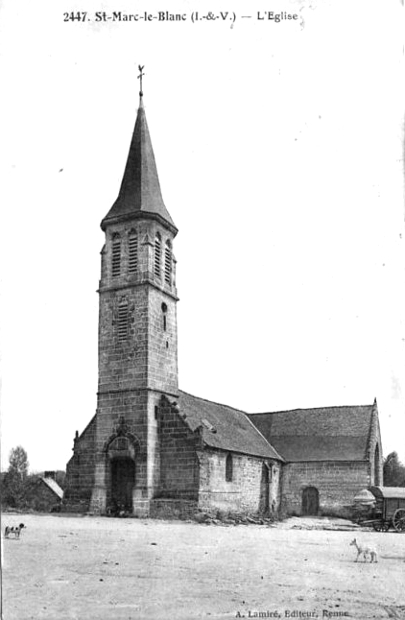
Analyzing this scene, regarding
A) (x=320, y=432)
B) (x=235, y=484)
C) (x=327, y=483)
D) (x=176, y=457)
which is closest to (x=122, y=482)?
(x=176, y=457)

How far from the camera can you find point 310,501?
35.6 meters

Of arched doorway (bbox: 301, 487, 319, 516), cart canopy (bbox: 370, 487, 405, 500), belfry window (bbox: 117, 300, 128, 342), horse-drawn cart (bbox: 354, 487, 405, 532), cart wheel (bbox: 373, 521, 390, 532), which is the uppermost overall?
belfry window (bbox: 117, 300, 128, 342)

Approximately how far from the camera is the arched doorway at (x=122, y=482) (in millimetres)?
26953

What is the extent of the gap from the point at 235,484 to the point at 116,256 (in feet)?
38.4

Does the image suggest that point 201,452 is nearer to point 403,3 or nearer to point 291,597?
point 291,597

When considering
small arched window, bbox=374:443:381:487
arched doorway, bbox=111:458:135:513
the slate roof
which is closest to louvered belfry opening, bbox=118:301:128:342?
arched doorway, bbox=111:458:135:513

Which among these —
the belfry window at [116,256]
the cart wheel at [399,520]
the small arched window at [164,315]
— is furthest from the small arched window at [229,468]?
the belfry window at [116,256]

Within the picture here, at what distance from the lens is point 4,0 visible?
12781mm

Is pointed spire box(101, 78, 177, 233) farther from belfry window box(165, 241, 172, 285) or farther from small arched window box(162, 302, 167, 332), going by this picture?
small arched window box(162, 302, 167, 332)

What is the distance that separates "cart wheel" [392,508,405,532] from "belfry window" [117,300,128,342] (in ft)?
42.5

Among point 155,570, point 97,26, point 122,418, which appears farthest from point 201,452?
point 97,26

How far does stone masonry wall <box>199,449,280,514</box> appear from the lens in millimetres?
26516

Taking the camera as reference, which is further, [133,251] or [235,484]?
[235,484]

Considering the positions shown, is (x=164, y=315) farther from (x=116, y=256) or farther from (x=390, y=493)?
(x=390, y=493)
